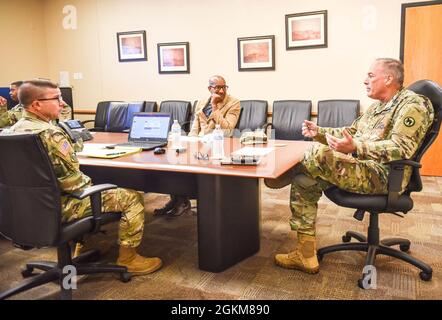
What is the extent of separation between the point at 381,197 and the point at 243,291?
89cm

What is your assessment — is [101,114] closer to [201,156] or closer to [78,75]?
[78,75]

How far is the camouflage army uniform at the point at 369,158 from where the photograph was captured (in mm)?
2088

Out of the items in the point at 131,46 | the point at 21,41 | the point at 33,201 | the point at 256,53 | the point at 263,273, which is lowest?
the point at 263,273

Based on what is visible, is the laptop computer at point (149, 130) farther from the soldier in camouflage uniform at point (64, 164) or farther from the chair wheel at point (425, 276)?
the chair wheel at point (425, 276)

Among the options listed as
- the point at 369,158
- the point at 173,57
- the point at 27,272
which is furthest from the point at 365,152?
the point at 173,57

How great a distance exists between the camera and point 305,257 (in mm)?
2373

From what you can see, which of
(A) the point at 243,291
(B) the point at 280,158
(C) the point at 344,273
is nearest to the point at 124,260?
(A) the point at 243,291

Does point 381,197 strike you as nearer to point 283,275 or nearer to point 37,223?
point 283,275

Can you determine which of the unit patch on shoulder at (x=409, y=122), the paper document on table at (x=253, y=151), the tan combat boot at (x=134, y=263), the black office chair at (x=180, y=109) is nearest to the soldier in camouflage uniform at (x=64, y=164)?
the tan combat boot at (x=134, y=263)

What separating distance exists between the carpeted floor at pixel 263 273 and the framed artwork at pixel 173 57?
2.95 metres

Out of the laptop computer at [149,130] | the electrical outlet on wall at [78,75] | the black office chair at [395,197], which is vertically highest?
the electrical outlet on wall at [78,75]

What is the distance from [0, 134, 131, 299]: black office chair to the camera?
5.89 ft

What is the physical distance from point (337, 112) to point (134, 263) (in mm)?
3157
